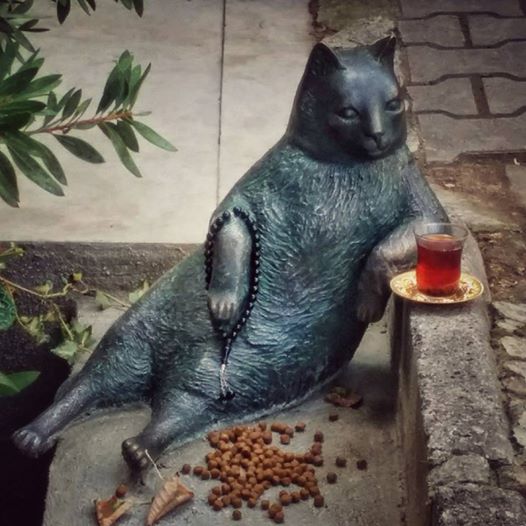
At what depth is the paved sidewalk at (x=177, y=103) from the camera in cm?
483

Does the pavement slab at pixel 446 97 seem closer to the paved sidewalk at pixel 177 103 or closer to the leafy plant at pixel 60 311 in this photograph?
the paved sidewalk at pixel 177 103

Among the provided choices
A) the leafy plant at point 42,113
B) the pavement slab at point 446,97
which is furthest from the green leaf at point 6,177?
the pavement slab at point 446,97

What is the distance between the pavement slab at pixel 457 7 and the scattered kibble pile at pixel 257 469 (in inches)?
134

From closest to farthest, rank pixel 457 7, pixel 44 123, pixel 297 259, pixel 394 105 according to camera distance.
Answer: pixel 44 123
pixel 394 105
pixel 297 259
pixel 457 7

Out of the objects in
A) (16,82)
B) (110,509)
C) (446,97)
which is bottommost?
(110,509)

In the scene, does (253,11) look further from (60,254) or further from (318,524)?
(318,524)

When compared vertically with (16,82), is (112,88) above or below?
below

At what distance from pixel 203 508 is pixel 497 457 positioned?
0.86 metres

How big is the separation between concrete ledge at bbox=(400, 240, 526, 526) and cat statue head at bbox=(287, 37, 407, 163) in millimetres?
455

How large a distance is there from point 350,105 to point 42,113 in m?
0.92

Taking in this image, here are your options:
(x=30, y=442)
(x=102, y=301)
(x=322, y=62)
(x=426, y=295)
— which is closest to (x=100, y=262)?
(x=102, y=301)

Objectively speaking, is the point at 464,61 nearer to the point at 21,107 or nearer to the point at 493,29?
the point at 493,29

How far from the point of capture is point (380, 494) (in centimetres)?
352

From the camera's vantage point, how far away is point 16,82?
2.70 metres
